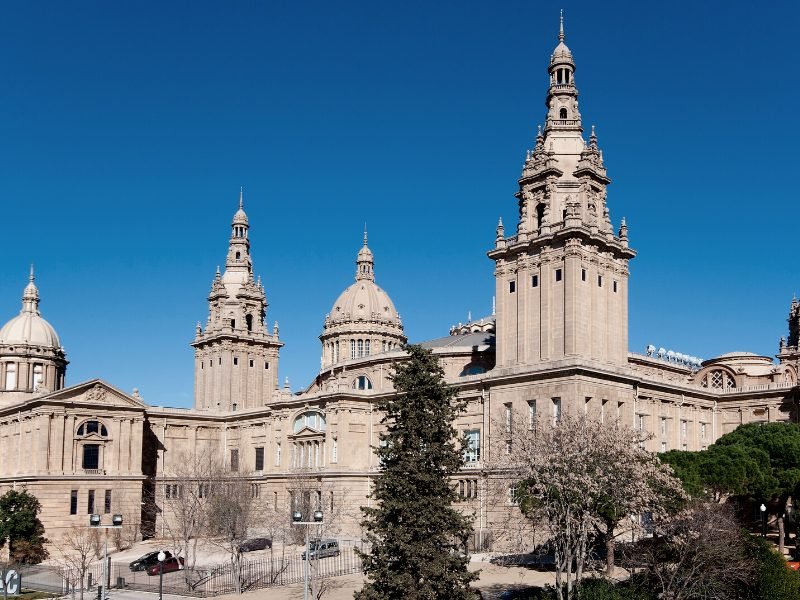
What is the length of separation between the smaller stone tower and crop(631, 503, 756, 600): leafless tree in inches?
2899

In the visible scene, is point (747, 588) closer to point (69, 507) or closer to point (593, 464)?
point (593, 464)

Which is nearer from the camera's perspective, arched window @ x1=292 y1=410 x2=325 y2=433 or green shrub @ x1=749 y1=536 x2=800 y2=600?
green shrub @ x1=749 y1=536 x2=800 y2=600

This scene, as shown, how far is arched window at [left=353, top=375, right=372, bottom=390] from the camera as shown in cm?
9900

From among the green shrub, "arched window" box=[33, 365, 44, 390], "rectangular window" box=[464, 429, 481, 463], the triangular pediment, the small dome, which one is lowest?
the green shrub

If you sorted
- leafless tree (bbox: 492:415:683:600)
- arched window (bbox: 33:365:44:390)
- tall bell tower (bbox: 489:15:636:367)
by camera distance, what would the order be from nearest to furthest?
leafless tree (bbox: 492:415:683:600) < tall bell tower (bbox: 489:15:636:367) < arched window (bbox: 33:365:44:390)

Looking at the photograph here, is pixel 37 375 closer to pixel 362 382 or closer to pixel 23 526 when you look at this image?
pixel 23 526

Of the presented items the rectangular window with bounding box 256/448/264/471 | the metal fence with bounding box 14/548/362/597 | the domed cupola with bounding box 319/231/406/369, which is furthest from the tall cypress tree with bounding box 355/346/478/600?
the domed cupola with bounding box 319/231/406/369

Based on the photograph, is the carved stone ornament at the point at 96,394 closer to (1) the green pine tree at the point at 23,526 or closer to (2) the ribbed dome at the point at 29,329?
(1) the green pine tree at the point at 23,526

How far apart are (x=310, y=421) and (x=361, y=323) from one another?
114 feet

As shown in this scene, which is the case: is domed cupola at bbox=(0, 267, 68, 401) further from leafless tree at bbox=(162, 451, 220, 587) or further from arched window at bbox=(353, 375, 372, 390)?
arched window at bbox=(353, 375, 372, 390)

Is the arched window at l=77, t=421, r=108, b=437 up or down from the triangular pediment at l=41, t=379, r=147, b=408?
down

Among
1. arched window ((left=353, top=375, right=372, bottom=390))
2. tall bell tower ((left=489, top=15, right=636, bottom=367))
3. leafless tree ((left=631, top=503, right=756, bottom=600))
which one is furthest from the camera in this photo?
arched window ((left=353, top=375, right=372, bottom=390))

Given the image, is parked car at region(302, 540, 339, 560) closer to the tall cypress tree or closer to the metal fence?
the metal fence

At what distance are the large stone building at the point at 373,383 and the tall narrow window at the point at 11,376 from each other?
0.54 ft
